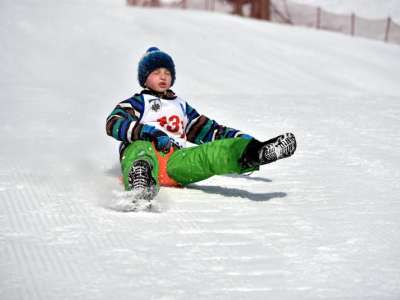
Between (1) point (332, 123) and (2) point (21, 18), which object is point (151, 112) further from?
(2) point (21, 18)

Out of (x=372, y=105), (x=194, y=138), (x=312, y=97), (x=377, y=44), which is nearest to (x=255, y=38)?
(x=377, y=44)

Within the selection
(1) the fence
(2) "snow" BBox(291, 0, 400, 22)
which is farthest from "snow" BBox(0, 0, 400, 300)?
(2) "snow" BBox(291, 0, 400, 22)

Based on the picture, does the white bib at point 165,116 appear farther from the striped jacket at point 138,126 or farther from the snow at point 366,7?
the snow at point 366,7

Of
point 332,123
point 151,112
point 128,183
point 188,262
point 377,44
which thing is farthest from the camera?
point 377,44

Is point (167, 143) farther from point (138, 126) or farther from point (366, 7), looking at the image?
point (366, 7)

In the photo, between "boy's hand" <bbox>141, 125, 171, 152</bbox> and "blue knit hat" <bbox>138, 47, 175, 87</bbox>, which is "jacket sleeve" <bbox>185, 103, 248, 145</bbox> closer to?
"blue knit hat" <bbox>138, 47, 175, 87</bbox>

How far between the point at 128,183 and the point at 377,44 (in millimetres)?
13633

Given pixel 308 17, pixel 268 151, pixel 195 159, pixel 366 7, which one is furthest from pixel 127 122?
pixel 366 7

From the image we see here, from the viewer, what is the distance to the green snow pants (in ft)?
12.6

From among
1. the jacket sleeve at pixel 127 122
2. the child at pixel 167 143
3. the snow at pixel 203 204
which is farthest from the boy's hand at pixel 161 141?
the snow at pixel 203 204

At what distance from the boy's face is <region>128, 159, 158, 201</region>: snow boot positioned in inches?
30.3

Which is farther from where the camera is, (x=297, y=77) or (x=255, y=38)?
(x=255, y=38)

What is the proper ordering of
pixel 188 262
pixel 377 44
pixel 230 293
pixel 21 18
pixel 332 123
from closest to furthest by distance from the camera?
pixel 230 293
pixel 188 262
pixel 332 123
pixel 21 18
pixel 377 44

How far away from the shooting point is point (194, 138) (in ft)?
14.9
